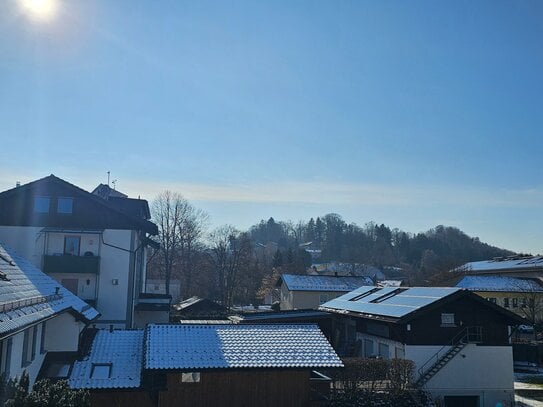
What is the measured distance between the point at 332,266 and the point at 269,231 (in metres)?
50.8

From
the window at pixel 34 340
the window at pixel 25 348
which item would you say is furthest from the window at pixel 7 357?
the window at pixel 34 340

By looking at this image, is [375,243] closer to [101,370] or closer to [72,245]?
[72,245]

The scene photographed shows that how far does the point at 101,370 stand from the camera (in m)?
16.2

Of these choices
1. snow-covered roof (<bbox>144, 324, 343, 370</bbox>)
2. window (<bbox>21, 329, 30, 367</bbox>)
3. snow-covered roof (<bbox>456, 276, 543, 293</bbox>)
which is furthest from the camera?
snow-covered roof (<bbox>456, 276, 543, 293</bbox>)

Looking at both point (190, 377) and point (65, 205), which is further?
point (65, 205)

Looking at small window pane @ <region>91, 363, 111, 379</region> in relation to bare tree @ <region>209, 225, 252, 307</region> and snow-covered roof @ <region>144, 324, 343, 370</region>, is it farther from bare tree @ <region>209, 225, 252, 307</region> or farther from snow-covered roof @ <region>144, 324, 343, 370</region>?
bare tree @ <region>209, 225, 252, 307</region>

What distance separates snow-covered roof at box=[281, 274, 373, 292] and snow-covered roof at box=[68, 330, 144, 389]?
34948 millimetres

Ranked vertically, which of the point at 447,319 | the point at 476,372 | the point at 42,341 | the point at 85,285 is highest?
the point at 85,285

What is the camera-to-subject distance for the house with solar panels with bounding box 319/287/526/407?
2366 cm

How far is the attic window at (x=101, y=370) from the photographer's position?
52.0ft

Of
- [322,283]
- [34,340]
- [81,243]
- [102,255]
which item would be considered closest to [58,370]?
[34,340]

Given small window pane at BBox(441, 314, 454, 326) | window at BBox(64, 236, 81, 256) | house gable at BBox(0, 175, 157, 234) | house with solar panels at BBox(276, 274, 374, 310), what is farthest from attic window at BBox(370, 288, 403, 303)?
house with solar panels at BBox(276, 274, 374, 310)

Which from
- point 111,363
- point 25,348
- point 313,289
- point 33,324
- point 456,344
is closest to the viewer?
point 33,324

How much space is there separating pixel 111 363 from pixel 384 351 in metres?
14.8
